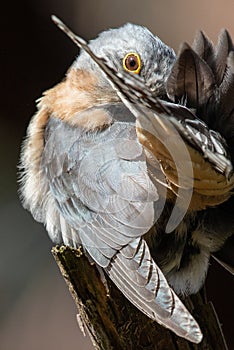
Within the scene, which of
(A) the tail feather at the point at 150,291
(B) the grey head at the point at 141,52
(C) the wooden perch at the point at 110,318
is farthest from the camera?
(B) the grey head at the point at 141,52

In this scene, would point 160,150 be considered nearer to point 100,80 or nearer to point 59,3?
point 100,80

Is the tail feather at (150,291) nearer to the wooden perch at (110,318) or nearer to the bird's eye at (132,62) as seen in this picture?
the wooden perch at (110,318)

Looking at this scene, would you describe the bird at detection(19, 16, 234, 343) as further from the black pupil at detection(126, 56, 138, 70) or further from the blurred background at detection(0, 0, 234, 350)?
the blurred background at detection(0, 0, 234, 350)

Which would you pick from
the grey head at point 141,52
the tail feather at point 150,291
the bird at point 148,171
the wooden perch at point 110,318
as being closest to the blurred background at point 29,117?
the grey head at point 141,52

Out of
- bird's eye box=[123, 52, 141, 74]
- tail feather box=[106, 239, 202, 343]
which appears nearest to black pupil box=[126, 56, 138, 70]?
bird's eye box=[123, 52, 141, 74]

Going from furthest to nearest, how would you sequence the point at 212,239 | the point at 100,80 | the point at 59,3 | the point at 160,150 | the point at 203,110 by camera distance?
the point at 59,3 < the point at 100,80 < the point at 212,239 < the point at 203,110 < the point at 160,150

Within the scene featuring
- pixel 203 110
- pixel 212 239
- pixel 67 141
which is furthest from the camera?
pixel 67 141

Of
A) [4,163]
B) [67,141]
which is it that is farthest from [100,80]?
[4,163]
